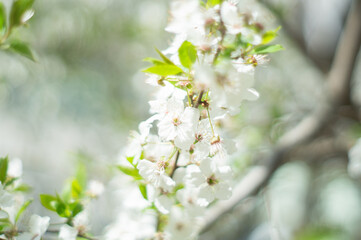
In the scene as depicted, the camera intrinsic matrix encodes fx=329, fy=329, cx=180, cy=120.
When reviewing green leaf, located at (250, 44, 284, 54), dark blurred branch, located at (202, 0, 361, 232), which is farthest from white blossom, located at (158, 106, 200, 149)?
dark blurred branch, located at (202, 0, 361, 232)

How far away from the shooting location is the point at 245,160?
1046 millimetres

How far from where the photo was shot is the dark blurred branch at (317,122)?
2.81 feet

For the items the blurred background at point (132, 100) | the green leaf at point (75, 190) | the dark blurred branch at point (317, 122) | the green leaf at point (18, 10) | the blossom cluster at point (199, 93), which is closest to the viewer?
the blossom cluster at point (199, 93)

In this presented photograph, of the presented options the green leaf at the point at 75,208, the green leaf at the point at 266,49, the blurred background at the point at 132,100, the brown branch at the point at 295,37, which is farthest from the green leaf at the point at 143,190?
the brown branch at the point at 295,37

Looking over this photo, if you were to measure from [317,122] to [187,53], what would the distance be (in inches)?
32.3

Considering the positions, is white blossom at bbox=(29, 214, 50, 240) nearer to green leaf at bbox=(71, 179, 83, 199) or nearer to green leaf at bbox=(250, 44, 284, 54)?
green leaf at bbox=(71, 179, 83, 199)

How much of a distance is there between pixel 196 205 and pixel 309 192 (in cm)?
139

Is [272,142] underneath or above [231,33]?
underneath

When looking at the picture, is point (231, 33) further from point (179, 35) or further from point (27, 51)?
point (27, 51)

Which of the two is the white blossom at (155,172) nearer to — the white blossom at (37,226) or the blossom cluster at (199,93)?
the blossom cluster at (199,93)

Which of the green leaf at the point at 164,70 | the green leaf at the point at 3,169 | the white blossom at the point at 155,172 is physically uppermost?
the green leaf at the point at 164,70

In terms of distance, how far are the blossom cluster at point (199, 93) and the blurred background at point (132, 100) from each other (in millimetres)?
599

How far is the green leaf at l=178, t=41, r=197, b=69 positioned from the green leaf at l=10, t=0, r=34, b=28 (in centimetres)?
25

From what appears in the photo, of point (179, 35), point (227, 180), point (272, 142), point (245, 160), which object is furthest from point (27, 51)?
point (272, 142)
